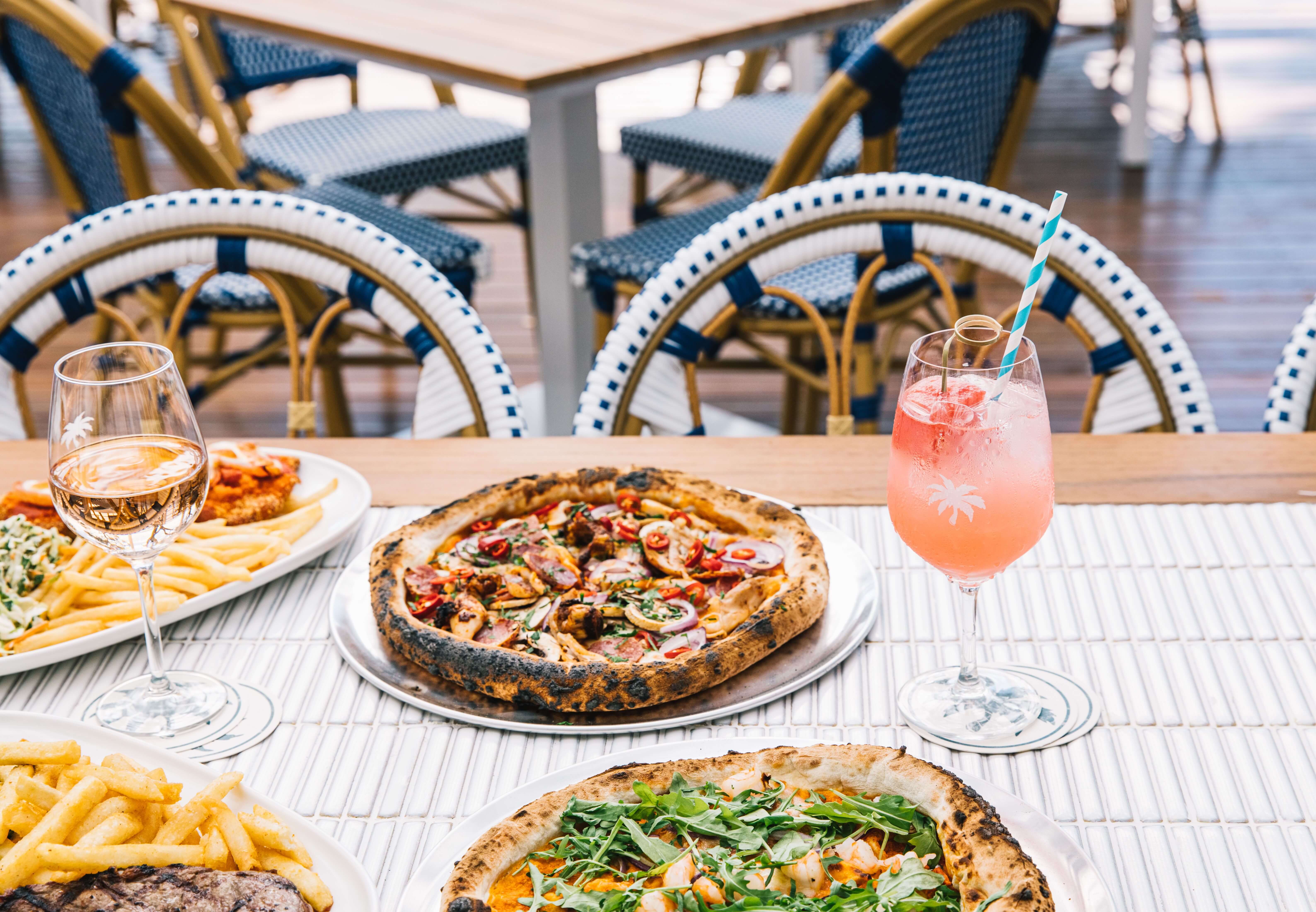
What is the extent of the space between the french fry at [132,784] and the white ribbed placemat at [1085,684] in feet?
0.33

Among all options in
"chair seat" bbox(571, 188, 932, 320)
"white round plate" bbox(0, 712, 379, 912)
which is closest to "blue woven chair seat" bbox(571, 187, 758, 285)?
"chair seat" bbox(571, 188, 932, 320)

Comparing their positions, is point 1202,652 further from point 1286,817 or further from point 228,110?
point 228,110

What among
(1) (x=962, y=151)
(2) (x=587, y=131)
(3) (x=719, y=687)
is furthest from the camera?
(2) (x=587, y=131)

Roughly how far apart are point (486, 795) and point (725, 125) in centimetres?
300

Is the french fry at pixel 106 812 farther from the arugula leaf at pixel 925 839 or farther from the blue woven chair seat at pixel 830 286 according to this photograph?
the blue woven chair seat at pixel 830 286

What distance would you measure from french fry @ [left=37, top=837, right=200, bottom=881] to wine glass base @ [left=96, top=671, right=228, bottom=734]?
0.69 ft

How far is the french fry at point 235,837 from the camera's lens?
0.77 metres

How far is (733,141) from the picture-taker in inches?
139

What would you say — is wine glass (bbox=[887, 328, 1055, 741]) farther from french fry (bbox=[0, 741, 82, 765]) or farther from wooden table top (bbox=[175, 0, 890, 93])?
wooden table top (bbox=[175, 0, 890, 93])

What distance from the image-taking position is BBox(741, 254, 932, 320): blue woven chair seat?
260 centimetres

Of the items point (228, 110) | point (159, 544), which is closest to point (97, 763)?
point (159, 544)

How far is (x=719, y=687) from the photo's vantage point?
98 centimetres

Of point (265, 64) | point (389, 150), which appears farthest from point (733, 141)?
point (265, 64)

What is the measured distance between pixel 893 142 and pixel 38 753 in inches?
76.4
